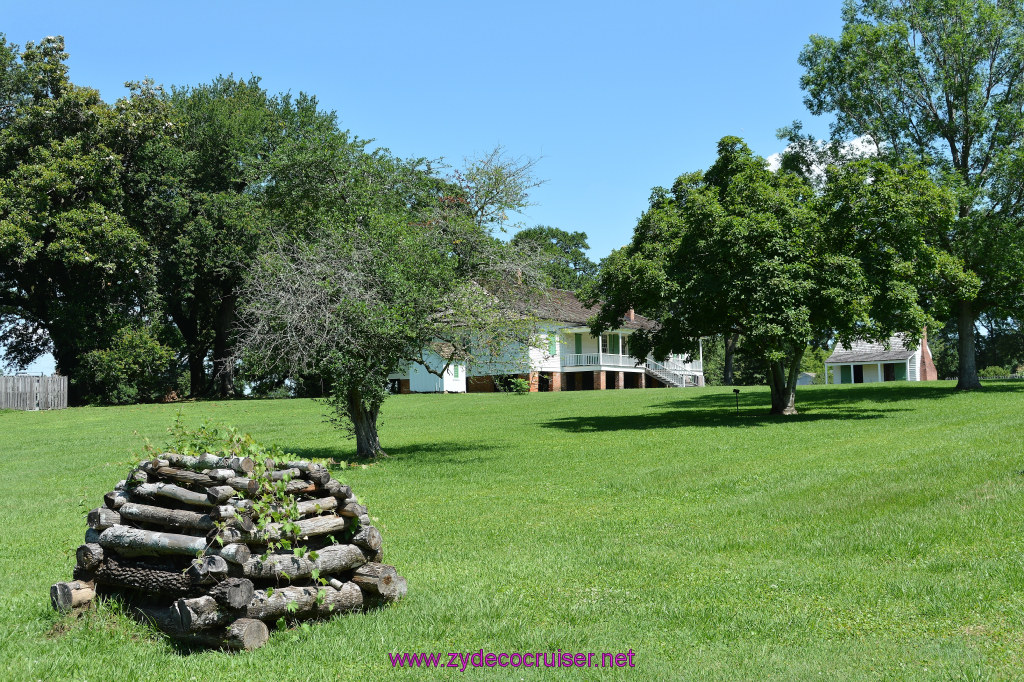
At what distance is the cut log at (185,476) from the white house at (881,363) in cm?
6477

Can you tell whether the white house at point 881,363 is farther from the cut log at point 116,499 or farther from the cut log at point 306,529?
the cut log at point 116,499

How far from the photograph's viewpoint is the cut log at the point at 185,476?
6.71 m

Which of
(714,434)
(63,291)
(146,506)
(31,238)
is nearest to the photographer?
(146,506)

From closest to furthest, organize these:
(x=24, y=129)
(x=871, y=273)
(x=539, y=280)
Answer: (x=539, y=280), (x=871, y=273), (x=24, y=129)

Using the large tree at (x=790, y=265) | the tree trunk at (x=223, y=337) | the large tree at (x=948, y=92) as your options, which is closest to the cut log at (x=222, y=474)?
the large tree at (x=790, y=265)

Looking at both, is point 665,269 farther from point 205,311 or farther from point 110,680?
point 205,311

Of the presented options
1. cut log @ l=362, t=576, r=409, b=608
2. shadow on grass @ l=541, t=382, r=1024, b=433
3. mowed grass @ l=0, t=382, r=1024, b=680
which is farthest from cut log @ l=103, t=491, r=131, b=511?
shadow on grass @ l=541, t=382, r=1024, b=433

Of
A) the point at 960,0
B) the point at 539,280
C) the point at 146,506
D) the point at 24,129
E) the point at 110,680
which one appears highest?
the point at 960,0

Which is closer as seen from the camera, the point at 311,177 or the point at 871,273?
the point at 311,177

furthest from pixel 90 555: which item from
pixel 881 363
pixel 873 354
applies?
pixel 881 363

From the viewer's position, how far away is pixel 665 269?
1117 inches

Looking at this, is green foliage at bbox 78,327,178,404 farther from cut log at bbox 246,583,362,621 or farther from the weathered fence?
cut log at bbox 246,583,362,621

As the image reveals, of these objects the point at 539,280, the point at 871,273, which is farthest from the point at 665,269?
the point at 539,280

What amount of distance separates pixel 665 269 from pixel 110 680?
24.4 m
